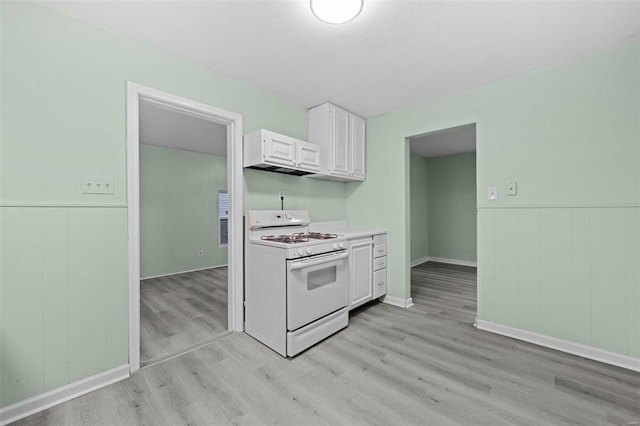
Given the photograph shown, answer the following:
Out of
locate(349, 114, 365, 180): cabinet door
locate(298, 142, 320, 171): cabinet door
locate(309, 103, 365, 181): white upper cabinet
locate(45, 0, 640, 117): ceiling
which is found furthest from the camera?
locate(349, 114, 365, 180): cabinet door

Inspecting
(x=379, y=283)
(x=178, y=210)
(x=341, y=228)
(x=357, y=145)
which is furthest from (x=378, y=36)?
(x=178, y=210)

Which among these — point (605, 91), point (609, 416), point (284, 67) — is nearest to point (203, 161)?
point (284, 67)

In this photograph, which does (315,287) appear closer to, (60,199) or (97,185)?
(97,185)

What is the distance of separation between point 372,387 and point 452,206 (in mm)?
5176

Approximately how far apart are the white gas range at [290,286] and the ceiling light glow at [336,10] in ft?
5.15

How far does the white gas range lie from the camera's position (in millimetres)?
2170

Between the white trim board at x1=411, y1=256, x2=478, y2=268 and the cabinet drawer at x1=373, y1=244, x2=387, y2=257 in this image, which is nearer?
the cabinet drawer at x1=373, y1=244, x2=387, y2=257

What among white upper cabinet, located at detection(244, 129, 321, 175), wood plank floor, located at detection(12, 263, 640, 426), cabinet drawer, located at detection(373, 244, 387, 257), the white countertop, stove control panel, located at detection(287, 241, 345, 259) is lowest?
wood plank floor, located at detection(12, 263, 640, 426)

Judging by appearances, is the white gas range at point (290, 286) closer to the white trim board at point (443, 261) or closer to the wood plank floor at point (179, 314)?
the wood plank floor at point (179, 314)

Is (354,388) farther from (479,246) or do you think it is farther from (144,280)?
(144,280)

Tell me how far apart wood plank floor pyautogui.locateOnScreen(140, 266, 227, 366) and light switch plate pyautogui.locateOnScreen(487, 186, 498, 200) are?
291cm

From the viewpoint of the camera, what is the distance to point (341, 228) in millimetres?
3719

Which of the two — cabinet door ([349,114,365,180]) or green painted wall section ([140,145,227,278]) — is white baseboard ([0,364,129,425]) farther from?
green painted wall section ([140,145,227,278])

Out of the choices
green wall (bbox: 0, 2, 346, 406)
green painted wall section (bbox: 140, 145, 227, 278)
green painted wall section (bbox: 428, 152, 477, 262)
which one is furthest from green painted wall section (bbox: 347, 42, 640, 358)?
green painted wall section (bbox: 140, 145, 227, 278)
